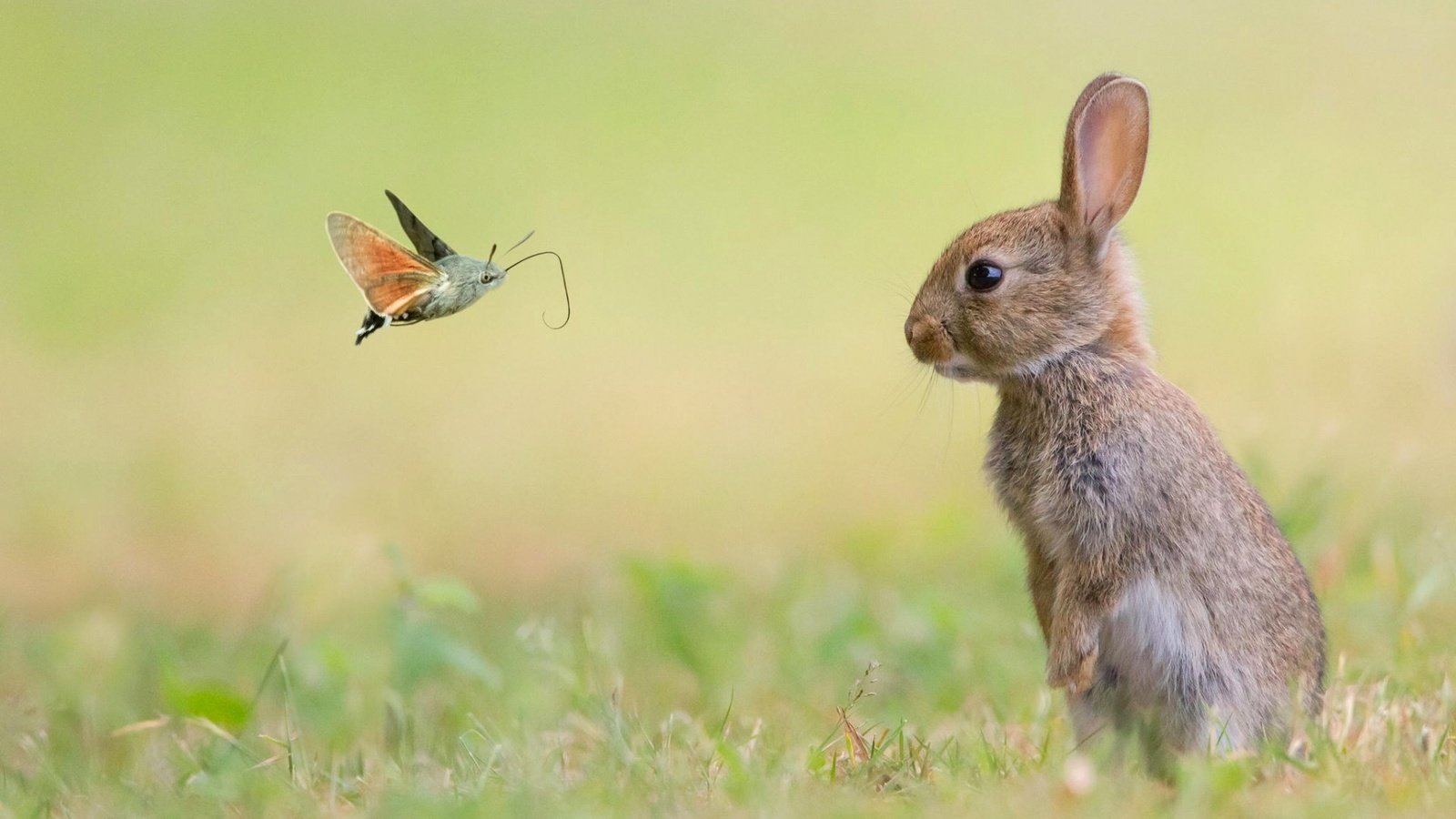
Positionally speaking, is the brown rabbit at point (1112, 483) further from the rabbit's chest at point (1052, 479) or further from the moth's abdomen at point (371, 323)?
the moth's abdomen at point (371, 323)

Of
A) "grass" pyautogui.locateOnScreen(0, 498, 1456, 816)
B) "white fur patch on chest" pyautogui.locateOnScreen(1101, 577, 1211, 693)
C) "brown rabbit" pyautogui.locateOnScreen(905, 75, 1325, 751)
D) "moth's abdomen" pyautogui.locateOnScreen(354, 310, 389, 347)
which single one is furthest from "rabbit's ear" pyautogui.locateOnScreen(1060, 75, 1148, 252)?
"moth's abdomen" pyautogui.locateOnScreen(354, 310, 389, 347)

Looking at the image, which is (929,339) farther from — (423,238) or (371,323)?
(371,323)

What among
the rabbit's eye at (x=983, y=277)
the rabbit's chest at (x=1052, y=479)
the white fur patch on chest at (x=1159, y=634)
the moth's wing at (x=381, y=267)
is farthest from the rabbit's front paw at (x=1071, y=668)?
the moth's wing at (x=381, y=267)

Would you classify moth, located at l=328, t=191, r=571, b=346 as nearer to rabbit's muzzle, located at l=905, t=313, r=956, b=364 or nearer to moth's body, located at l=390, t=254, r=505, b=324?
moth's body, located at l=390, t=254, r=505, b=324

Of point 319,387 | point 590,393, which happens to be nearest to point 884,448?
point 590,393

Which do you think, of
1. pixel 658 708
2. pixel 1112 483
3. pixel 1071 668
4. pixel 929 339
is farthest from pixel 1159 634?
pixel 658 708

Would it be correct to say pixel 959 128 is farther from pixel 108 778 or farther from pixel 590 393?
pixel 108 778
